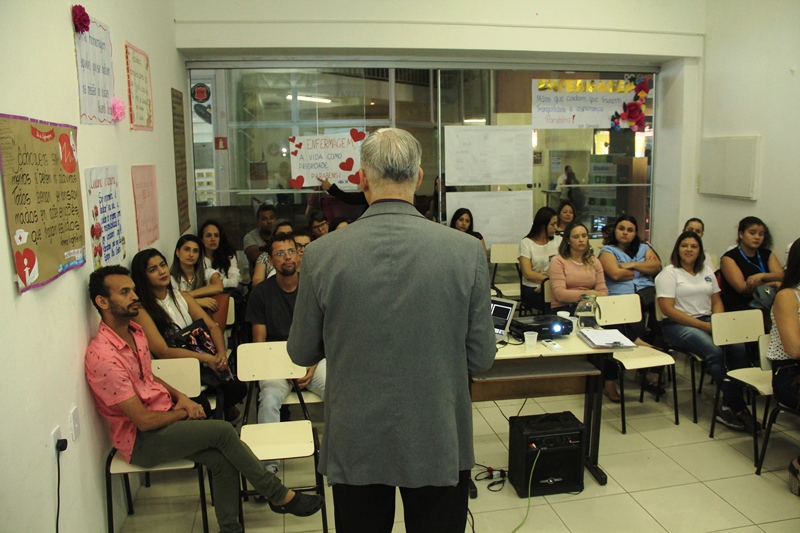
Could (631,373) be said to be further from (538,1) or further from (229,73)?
(229,73)

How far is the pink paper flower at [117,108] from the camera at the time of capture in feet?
10.6

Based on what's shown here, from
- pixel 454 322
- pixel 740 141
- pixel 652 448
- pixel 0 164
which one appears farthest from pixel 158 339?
pixel 740 141

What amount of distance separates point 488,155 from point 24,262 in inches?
180

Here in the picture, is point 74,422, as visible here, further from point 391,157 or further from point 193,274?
point 193,274

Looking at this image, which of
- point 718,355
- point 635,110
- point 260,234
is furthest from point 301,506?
point 635,110

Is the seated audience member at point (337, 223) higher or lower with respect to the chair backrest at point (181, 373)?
higher

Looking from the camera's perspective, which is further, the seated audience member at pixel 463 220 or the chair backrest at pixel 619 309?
the seated audience member at pixel 463 220

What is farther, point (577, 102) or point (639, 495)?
point (577, 102)

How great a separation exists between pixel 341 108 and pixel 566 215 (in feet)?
7.69

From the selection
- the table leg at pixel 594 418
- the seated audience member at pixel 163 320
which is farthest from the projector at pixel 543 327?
the seated audience member at pixel 163 320

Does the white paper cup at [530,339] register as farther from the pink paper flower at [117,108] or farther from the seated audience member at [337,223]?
the pink paper flower at [117,108]

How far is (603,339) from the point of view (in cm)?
350

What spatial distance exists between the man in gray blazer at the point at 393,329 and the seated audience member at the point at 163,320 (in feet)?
6.59

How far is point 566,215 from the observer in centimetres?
598
